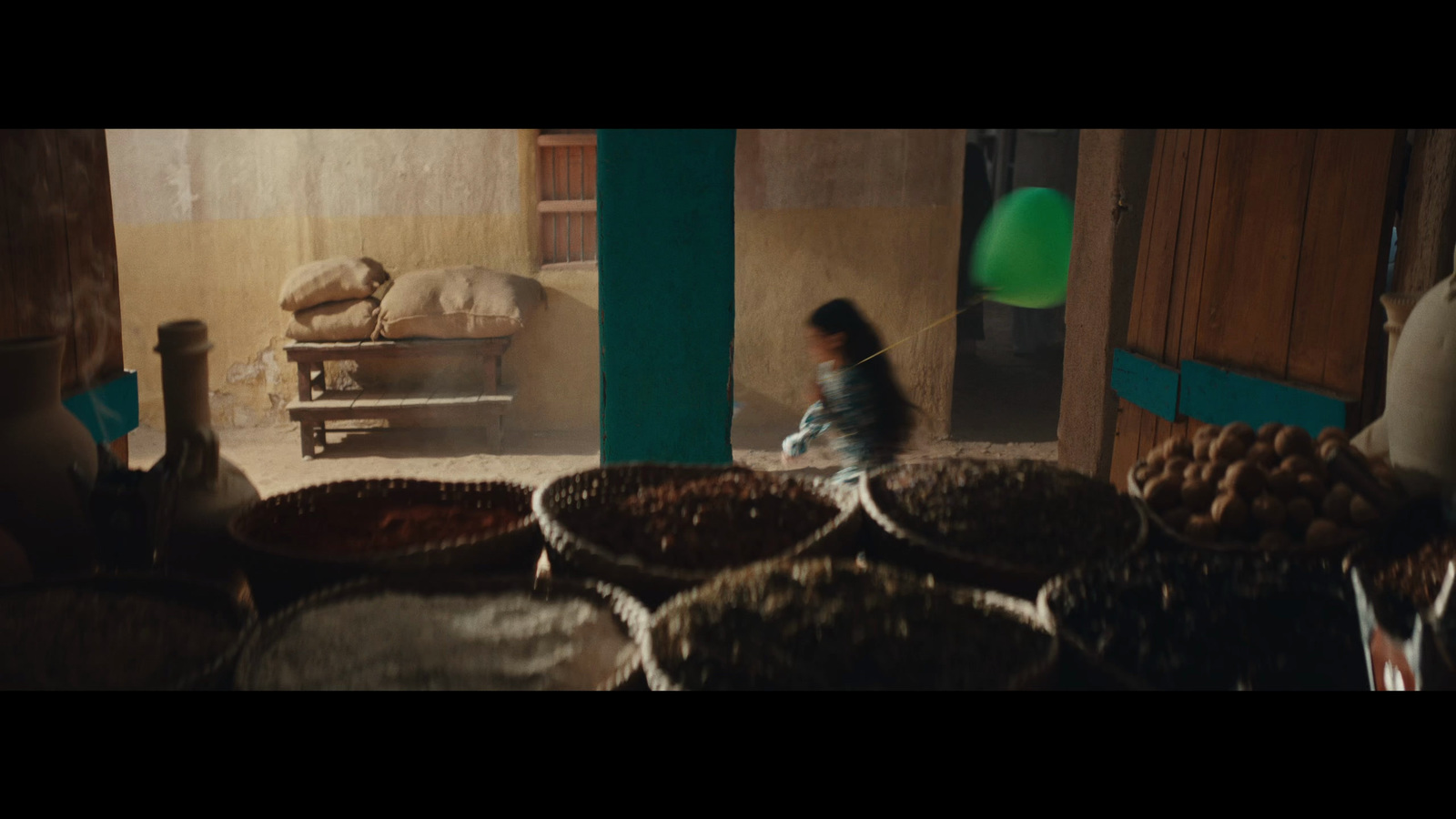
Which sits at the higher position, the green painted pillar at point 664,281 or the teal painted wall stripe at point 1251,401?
the green painted pillar at point 664,281

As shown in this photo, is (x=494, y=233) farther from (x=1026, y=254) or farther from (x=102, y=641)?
(x=102, y=641)

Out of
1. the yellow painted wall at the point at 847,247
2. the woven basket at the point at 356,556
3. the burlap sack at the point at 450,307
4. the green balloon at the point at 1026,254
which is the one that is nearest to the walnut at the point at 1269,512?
the woven basket at the point at 356,556

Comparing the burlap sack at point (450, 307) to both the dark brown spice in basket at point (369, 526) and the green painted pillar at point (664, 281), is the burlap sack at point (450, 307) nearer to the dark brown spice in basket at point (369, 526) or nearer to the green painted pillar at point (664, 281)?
the green painted pillar at point (664, 281)

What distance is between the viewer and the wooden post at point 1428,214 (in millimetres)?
1971

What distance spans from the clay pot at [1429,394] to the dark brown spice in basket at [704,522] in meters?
0.98

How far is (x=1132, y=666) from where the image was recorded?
1218mm

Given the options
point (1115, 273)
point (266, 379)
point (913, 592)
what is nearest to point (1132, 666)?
point (913, 592)

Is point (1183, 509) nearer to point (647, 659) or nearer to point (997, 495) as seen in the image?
point (997, 495)

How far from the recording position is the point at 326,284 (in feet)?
17.8

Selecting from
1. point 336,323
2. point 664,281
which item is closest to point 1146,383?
point 664,281

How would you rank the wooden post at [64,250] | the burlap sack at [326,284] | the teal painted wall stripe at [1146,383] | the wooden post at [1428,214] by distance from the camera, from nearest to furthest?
the wooden post at [1428,214]
the wooden post at [64,250]
the teal painted wall stripe at [1146,383]
the burlap sack at [326,284]

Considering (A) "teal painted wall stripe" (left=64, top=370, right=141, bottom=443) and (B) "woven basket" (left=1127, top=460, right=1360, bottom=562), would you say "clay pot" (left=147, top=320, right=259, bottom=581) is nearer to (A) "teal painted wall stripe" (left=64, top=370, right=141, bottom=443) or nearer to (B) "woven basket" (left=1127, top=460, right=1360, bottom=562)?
(A) "teal painted wall stripe" (left=64, top=370, right=141, bottom=443)

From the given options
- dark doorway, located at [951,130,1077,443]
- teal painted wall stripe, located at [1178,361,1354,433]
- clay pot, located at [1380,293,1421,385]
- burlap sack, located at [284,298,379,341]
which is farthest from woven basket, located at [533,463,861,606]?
dark doorway, located at [951,130,1077,443]

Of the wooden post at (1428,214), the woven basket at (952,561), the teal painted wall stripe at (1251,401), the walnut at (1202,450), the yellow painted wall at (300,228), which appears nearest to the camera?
the woven basket at (952,561)
